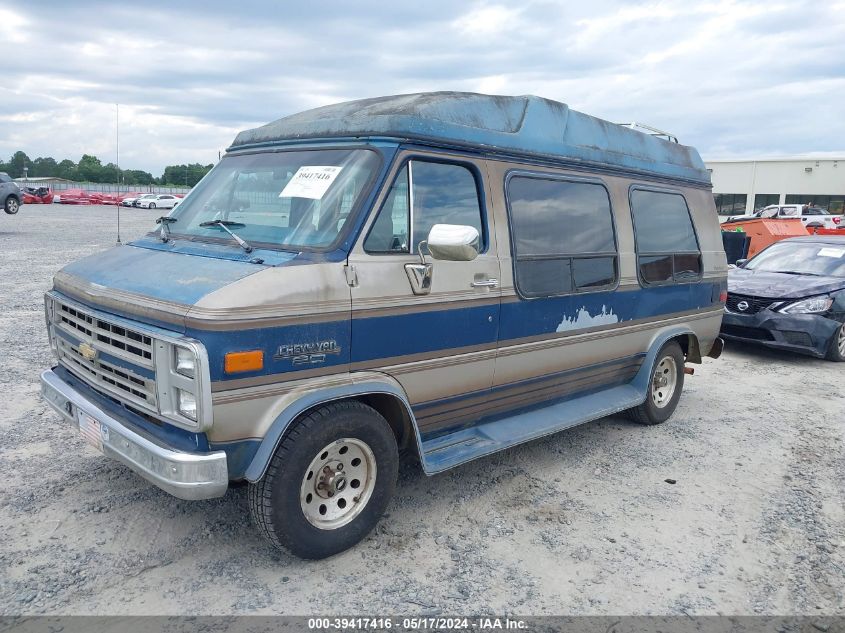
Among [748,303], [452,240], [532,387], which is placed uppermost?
[452,240]

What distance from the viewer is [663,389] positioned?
6.43 m

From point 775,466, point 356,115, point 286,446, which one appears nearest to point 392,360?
point 286,446

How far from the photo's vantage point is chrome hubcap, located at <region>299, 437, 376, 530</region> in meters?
3.54

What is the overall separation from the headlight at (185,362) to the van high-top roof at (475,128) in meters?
1.63

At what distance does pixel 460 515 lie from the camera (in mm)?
4230

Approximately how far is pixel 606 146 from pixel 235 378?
12.4 feet

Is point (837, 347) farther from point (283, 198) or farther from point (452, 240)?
point (283, 198)

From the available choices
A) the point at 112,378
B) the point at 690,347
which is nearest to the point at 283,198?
the point at 112,378

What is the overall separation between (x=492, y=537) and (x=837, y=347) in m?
7.10

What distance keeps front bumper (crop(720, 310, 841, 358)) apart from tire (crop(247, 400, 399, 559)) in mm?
6774

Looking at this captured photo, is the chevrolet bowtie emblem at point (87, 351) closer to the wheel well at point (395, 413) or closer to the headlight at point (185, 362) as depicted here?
the headlight at point (185, 362)

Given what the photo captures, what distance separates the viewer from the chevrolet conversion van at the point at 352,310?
10.5 feet

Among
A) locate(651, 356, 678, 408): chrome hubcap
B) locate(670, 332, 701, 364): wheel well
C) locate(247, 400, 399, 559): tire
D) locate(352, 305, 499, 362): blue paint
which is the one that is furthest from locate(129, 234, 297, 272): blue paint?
locate(670, 332, 701, 364): wheel well

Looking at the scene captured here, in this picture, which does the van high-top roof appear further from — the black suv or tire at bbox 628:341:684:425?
the black suv
